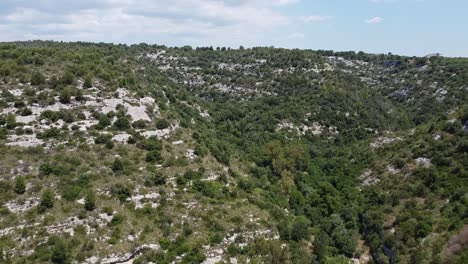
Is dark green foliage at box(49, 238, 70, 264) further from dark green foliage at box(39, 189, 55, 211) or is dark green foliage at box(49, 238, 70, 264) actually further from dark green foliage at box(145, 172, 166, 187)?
dark green foliage at box(145, 172, 166, 187)

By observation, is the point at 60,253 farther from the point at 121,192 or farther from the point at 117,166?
the point at 117,166

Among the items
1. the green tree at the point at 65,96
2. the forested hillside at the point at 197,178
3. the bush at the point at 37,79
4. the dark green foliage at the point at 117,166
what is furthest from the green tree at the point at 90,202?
the bush at the point at 37,79

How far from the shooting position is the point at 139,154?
59688 mm

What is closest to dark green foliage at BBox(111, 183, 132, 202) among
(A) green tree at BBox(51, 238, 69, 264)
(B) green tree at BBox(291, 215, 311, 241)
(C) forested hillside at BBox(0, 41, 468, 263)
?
(C) forested hillside at BBox(0, 41, 468, 263)

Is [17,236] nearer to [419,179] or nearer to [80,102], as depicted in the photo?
[80,102]

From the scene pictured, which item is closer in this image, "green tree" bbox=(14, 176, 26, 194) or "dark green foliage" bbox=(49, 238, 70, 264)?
"dark green foliage" bbox=(49, 238, 70, 264)

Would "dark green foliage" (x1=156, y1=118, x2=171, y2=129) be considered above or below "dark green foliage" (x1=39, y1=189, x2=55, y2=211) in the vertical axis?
above

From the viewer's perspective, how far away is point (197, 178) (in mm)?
59656

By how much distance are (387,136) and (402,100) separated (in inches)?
1741

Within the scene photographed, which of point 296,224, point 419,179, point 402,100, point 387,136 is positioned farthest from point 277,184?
point 402,100

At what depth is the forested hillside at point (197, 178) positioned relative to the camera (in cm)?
4744

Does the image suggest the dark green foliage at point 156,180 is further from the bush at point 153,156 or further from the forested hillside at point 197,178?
the bush at point 153,156

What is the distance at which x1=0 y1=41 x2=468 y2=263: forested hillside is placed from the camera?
47438 mm

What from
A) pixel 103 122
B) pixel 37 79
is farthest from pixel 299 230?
pixel 37 79
